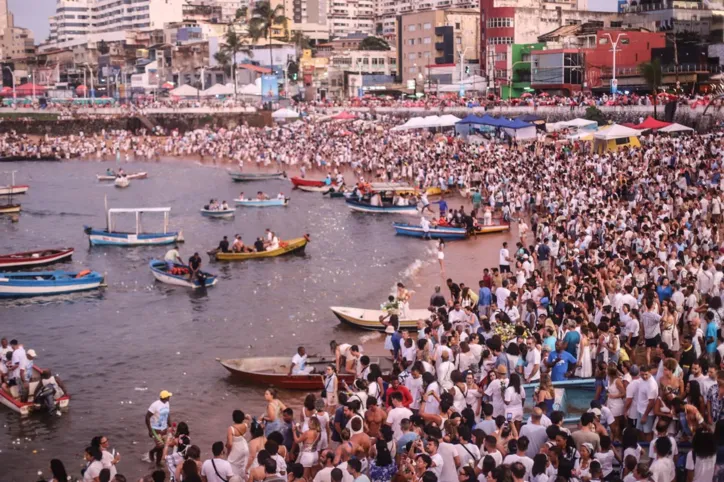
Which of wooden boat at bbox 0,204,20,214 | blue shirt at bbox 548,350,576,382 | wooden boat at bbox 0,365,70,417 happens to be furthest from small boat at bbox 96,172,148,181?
blue shirt at bbox 548,350,576,382

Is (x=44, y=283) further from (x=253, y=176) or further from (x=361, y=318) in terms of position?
(x=253, y=176)

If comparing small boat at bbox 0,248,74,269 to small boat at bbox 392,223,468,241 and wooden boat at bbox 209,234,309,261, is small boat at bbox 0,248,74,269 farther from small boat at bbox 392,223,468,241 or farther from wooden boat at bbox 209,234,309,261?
small boat at bbox 392,223,468,241

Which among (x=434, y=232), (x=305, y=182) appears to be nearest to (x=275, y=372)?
(x=434, y=232)

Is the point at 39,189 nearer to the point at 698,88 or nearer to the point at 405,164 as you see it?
the point at 405,164

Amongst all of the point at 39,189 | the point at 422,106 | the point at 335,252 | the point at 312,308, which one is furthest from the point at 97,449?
the point at 422,106

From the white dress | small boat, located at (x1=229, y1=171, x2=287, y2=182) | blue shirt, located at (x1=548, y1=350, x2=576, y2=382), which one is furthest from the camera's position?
small boat, located at (x1=229, y1=171, x2=287, y2=182)

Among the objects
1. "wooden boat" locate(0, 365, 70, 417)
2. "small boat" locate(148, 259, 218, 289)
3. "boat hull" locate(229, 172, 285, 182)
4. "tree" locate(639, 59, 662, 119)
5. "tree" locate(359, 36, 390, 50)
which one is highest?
"tree" locate(359, 36, 390, 50)
